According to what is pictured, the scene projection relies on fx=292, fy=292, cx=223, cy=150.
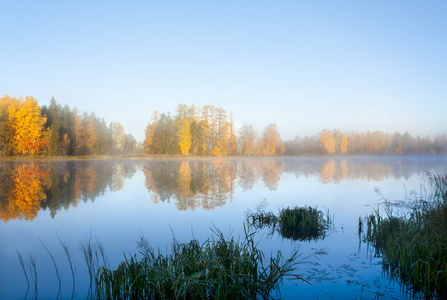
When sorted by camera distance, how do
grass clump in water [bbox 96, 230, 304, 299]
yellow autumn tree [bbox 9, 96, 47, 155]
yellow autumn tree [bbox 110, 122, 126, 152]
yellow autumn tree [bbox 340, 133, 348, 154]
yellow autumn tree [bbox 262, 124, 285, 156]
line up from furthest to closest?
yellow autumn tree [bbox 340, 133, 348, 154]
yellow autumn tree [bbox 110, 122, 126, 152]
yellow autumn tree [bbox 262, 124, 285, 156]
yellow autumn tree [bbox 9, 96, 47, 155]
grass clump in water [bbox 96, 230, 304, 299]

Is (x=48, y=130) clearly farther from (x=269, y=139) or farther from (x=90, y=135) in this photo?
(x=269, y=139)

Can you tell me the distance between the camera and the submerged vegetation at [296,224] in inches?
295

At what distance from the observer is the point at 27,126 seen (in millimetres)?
47344

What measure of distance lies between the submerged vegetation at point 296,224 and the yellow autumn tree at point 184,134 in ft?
160

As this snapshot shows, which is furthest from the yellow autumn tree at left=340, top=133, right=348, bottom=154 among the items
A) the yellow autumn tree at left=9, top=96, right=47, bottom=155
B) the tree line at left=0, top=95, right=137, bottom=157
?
the yellow autumn tree at left=9, top=96, right=47, bottom=155

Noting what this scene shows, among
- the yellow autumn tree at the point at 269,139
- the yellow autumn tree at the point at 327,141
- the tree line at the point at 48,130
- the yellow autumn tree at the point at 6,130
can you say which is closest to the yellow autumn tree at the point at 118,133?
the tree line at the point at 48,130

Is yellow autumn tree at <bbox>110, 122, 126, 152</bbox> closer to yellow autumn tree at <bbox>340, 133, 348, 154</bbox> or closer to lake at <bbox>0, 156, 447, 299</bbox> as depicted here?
lake at <bbox>0, 156, 447, 299</bbox>

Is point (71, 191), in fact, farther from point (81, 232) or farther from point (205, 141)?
point (205, 141)

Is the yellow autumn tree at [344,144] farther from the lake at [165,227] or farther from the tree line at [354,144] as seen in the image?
the lake at [165,227]

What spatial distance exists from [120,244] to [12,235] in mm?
3176

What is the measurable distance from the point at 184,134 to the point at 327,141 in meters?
60.3

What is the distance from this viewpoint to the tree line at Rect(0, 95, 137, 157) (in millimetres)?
46938

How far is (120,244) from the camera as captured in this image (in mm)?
6863

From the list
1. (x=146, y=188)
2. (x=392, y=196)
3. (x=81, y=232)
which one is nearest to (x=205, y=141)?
(x=146, y=188)
